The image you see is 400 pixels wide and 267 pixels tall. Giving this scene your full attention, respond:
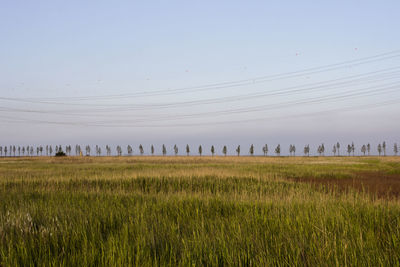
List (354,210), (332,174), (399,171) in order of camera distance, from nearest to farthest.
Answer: (354,210) → (332,174) → (399,171)

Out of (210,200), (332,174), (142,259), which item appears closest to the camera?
(142,259)

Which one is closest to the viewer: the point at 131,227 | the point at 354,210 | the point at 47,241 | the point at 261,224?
the point at 47,241

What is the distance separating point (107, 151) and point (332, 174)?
6299 inches

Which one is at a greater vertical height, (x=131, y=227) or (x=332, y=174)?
(x=131, y=227)

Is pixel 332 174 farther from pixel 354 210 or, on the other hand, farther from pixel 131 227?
pixel 131 227

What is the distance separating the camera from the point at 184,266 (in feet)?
10.2

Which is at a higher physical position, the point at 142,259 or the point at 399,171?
the point at 142,259

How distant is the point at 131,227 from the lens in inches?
186

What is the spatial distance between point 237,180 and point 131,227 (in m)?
12.4

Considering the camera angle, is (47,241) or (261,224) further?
(261,224)

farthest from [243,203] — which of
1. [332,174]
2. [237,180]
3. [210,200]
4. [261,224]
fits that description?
[332,174]

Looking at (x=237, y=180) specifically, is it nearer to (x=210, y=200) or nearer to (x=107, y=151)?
(x=210, y=200)

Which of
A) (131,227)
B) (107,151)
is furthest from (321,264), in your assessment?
(107,151)

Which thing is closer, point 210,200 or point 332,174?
point 210,200
